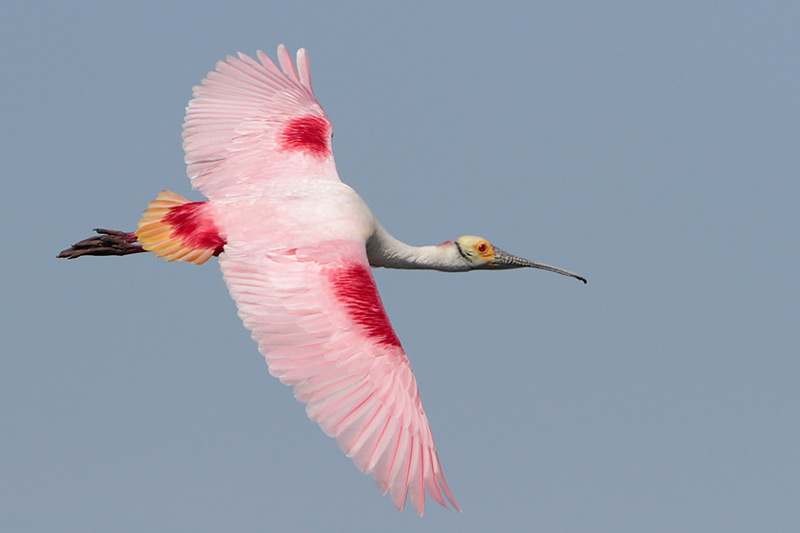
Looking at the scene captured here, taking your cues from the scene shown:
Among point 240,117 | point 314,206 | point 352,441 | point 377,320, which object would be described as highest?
point 240,117

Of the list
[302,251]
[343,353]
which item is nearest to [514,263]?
[302,251]

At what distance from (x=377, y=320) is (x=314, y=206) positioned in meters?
2.07

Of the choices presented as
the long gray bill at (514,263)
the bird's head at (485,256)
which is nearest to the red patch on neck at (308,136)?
the bird's head at (485,256)

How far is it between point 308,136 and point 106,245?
2994 mm

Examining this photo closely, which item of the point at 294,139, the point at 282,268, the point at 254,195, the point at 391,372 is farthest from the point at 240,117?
the point at 391,372

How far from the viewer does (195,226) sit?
1416cm

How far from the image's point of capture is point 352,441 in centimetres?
1169

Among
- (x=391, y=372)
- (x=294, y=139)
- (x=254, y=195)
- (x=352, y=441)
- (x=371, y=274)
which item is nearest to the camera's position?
(x=352, y=441)

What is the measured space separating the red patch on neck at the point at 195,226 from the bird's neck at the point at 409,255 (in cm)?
202

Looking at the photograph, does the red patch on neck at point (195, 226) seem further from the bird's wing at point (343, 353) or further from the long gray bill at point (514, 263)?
the long gray bill at point (514, 263)

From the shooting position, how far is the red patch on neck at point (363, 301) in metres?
12.8

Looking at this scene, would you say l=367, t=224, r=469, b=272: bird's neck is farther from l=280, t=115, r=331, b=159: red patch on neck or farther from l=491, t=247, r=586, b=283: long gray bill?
l=280, t=115, r=331, b=159: red patch on neck

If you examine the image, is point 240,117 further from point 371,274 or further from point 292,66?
point 371,274

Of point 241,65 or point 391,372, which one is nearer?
point 391,372
